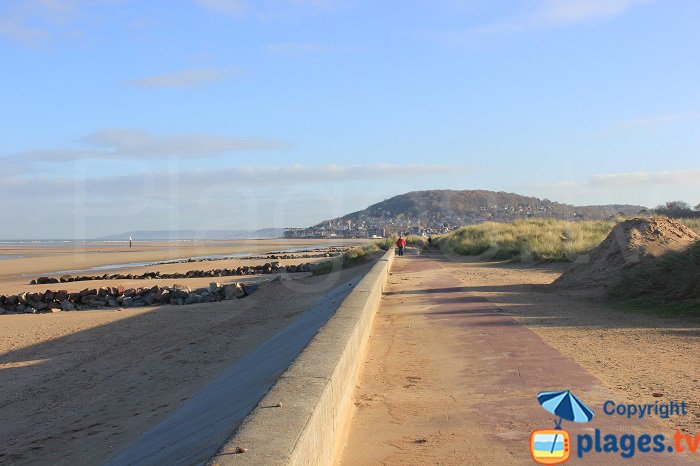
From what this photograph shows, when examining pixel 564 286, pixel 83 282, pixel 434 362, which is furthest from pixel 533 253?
pixel 434 362

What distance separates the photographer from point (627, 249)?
53.9 feet

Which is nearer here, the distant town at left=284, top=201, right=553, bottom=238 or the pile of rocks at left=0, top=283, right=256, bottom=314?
the pile of rocks at left=0, top=283, right=256, bottom=314

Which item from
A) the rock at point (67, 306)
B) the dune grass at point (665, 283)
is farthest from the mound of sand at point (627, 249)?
the rock at point (67, 306)

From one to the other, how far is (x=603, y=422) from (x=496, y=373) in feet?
6.39

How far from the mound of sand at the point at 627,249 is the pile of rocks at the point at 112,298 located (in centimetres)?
1123

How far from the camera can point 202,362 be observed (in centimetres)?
1116

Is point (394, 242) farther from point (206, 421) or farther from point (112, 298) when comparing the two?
point (206, 421)

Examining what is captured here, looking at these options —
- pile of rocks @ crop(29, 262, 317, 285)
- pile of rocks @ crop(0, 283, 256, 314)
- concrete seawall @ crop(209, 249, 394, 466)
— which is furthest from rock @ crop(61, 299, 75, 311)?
concrete seawall @ crop(209, 249, 394, 466)

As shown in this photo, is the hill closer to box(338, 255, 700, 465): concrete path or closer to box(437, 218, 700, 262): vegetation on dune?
box(437, 218, 700, 262): vegetation on dune

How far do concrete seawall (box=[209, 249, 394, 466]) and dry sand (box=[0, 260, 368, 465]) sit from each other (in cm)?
228

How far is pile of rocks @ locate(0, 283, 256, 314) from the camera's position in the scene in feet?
74.3

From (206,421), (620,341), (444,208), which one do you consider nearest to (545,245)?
(620,341)

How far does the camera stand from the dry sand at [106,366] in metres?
7.50

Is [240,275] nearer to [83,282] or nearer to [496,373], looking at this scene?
[83,282]
